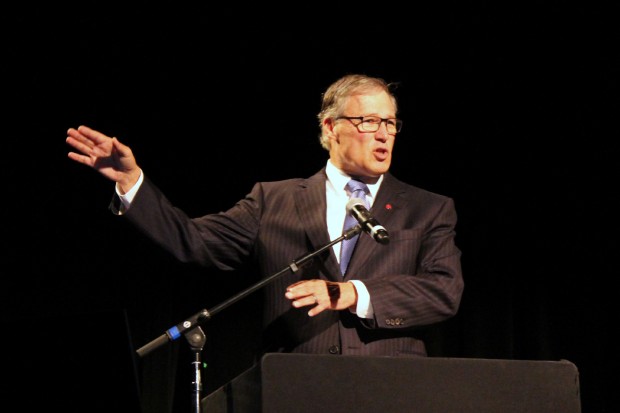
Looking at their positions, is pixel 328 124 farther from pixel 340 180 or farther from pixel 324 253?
pixel 324 253

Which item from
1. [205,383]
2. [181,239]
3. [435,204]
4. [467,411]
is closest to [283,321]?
[181,239]

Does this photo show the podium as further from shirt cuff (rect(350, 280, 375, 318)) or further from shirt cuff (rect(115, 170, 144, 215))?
shirt cuff (rect(115, 170, 144, 215))

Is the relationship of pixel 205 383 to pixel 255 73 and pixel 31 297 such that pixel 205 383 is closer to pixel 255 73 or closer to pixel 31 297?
pixel 31 297

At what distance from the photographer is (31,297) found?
400 centimetres

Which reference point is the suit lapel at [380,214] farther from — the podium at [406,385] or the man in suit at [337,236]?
the podium at [406,385]

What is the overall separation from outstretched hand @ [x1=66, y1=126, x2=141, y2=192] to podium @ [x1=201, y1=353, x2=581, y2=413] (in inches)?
32.1

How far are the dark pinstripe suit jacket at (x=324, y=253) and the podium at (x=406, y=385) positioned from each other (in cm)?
66

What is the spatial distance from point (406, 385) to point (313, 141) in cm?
284

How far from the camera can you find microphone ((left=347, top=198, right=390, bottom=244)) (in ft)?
7.06

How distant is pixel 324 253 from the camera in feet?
8.55

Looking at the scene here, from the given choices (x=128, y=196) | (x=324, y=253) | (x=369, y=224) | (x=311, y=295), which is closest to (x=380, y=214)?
(x=324, y=253)

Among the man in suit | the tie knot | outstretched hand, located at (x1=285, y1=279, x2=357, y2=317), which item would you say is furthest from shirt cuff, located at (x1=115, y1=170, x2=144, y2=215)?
the tie knot

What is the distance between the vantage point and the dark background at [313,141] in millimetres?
4117

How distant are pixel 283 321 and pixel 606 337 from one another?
7.79ft
